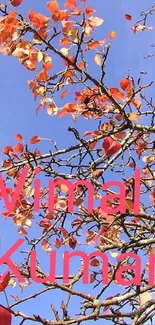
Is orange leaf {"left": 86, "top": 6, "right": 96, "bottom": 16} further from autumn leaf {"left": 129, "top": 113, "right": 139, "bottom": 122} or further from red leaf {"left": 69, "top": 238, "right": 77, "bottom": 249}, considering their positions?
red leaf {"left": 69, "top": 238, "right": 77, "bottom": 249}

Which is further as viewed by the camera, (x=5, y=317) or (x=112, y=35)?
(x=112, y=35)

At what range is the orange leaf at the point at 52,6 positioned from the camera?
3.85 meters

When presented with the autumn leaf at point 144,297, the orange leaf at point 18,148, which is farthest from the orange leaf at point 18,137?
the autumn leaf at point 144,297

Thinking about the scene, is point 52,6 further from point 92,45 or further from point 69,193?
point 69,193

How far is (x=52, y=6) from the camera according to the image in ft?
12.7

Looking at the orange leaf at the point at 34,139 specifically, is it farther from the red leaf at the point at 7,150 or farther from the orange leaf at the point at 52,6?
the orange leaf at the point at 52,6

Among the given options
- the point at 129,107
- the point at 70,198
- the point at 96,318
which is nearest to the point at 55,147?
the point at 70,198

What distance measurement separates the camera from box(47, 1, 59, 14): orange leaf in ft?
12.6

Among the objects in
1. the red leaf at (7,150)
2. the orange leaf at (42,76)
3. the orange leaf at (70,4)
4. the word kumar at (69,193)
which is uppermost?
the orange leaf at (70,4)

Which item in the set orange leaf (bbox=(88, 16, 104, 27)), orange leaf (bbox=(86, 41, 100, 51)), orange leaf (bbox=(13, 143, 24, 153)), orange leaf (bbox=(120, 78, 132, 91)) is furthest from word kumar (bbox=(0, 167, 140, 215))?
orange leaf (bbox=(88, 16, 104, 27))

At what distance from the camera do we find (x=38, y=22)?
3738mm

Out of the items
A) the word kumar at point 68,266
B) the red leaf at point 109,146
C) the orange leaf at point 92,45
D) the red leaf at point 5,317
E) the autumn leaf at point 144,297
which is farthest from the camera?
the orange leaf at point 92,45

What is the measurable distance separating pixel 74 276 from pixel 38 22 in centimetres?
193

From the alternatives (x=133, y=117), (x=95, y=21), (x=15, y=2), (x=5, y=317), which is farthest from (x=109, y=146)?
(x=5, y=317)
